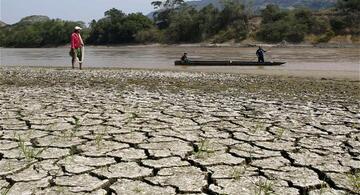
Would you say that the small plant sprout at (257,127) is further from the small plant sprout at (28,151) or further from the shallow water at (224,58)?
the shallow water at (224,58)

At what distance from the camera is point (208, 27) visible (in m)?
69.1

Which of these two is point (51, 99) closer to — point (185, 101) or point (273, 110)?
point (185, 101)

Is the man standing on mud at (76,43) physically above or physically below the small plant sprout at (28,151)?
above

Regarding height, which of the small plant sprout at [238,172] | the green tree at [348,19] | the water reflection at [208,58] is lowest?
the water reflection at [208,58]

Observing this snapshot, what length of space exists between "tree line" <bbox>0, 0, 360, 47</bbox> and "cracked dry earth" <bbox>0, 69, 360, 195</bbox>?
5332 cm

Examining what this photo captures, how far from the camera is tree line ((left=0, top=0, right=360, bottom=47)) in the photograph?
5997 cm

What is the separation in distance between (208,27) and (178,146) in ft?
216

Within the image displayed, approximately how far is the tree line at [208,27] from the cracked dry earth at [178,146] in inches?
2099

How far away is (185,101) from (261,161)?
140 inches

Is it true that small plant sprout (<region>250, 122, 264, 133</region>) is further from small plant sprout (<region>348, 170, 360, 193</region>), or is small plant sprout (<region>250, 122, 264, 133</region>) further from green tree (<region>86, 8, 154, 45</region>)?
green tree (<region>86, 8, 154, 45</region>)

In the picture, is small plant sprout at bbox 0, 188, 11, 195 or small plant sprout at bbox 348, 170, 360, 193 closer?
small plant sprout at bbox 0, 188, 11, 195

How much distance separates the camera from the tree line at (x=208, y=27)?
2361 inches

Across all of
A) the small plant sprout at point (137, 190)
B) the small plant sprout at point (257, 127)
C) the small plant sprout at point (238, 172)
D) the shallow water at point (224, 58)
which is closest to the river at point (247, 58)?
the shallow water at point (224, 58)

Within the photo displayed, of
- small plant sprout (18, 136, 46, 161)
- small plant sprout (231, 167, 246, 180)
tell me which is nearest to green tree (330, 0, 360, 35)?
small plant sprout (231, 167, 246, 180)
